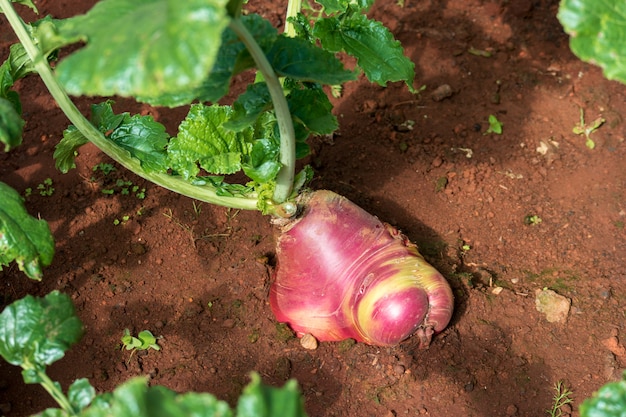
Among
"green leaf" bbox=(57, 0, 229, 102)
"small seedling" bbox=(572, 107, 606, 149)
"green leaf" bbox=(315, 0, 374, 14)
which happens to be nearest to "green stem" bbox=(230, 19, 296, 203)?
"green leaf" bbox=(57, 0, 229, 102)

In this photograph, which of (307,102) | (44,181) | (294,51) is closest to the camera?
(294,51)

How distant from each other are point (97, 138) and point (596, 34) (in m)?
1.38

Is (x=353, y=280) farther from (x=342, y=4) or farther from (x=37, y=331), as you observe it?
(x=37, y=331)

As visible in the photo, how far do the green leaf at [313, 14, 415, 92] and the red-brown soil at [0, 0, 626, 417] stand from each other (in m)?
0.73

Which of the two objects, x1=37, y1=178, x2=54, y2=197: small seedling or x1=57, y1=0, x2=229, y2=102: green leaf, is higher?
x1=57, y1=0, x2=229, y2=102: green leaf

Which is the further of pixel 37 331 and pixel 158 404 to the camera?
pixel 37 331

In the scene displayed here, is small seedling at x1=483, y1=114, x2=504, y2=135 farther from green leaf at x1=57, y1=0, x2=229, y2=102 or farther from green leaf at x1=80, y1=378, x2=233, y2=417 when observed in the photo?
green leaf at x1=80, y1=378, x2=233, y2=417

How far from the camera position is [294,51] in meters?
1.67

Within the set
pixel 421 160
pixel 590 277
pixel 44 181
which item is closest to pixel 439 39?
pixel 421 160

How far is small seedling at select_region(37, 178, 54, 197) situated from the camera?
8.52 feet

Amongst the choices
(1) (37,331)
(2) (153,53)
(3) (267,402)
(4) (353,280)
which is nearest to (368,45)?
(4) (353,280)

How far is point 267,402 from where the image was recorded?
0.94 m

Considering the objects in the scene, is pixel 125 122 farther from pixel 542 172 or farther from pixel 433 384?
pixel 542 172

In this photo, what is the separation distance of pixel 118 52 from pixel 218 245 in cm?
149
